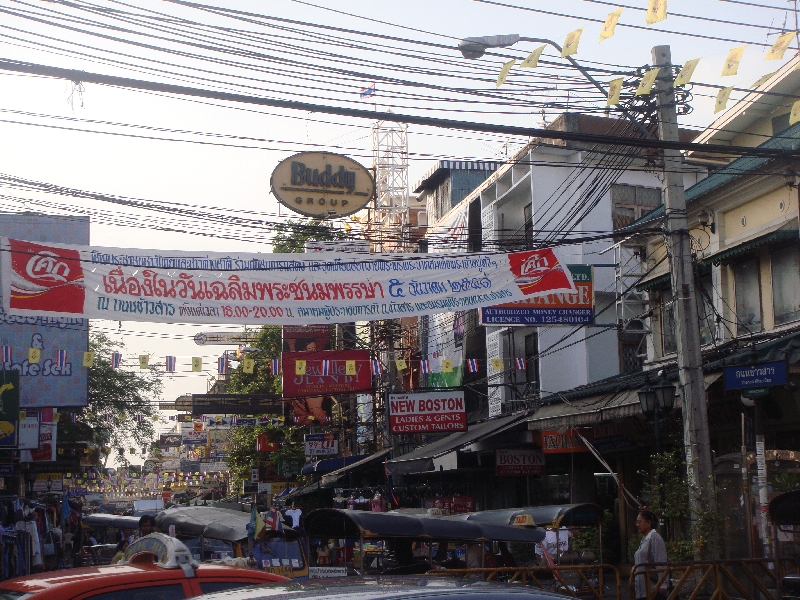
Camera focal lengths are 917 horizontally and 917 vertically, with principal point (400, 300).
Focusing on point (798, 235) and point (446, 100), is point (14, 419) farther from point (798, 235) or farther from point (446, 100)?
point (798, 235)

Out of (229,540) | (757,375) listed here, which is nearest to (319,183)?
(229,540)

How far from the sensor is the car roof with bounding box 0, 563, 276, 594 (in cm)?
514

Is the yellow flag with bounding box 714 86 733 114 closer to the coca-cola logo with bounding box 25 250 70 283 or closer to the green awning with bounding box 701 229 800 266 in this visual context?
the green awning with bounding box 701 229 800 266

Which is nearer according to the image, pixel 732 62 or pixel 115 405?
pixel 732 62

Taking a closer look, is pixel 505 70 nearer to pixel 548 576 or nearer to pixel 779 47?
pixel 779 47

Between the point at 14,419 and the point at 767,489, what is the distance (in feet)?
53.3

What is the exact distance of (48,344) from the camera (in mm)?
26672

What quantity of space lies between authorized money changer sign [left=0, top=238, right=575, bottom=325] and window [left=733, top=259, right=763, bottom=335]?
4598 mm

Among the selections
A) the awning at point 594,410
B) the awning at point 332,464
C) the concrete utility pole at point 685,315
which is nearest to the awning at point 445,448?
the awning at point 594,410

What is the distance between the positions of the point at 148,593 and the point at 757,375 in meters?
10.0

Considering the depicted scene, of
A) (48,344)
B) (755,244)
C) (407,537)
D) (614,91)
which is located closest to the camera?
(407,537)

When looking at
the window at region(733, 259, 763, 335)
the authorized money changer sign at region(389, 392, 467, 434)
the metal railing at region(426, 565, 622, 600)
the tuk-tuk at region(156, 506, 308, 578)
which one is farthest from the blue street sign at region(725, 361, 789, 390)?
the authorized money changer sign at region(389, 392, 467, 434)

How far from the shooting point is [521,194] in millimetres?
29625

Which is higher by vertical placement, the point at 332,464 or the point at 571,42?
the point at 571,42
